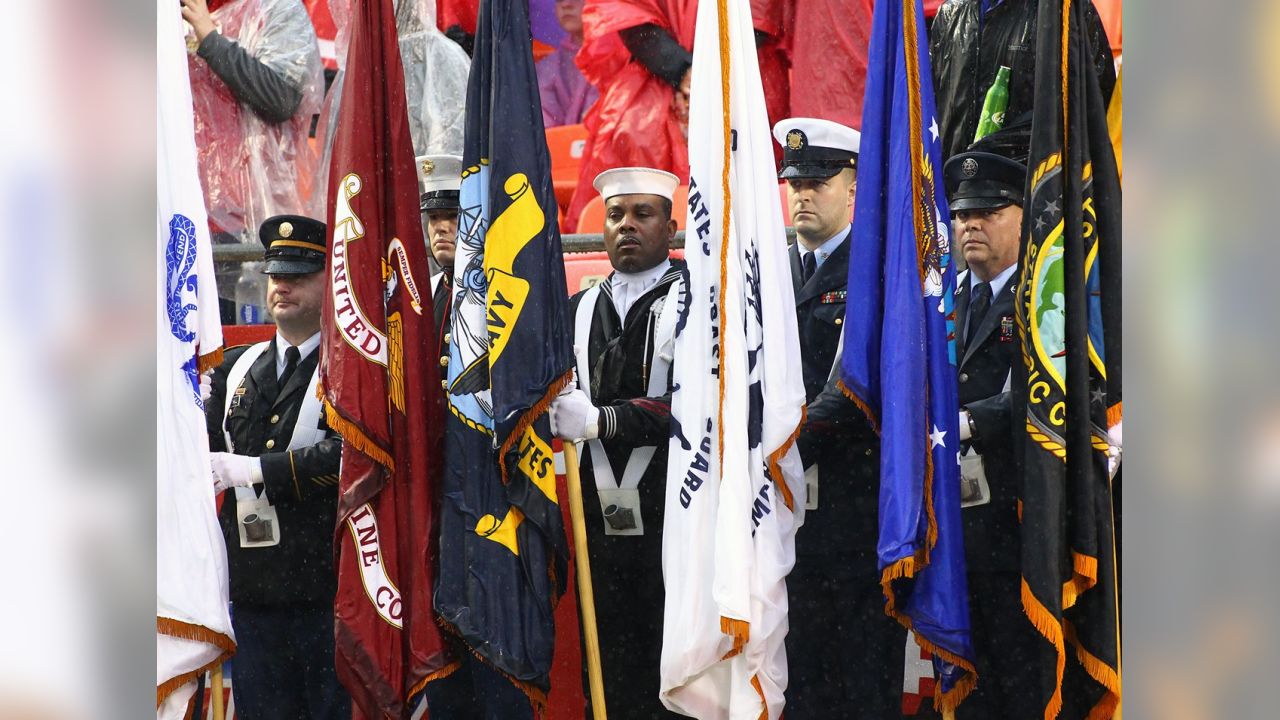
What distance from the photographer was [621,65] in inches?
228

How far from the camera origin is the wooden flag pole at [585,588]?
13.1 feet

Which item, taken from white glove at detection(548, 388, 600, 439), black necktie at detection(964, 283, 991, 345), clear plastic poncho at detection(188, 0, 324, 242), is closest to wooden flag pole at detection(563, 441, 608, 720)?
white glove at detection(548, 388, 600, 439)

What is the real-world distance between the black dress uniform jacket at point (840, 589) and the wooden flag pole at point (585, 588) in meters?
0.66

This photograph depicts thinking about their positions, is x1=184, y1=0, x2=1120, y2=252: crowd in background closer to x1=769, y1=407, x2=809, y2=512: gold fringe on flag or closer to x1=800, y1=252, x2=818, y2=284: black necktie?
x1=800, y1=252, x2=818, y2=284: black necktie

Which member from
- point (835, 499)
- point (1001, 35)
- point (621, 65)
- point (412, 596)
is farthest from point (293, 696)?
point (1001, 35)

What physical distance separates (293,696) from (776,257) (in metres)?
2.23

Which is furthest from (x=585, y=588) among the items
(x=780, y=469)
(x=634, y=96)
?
(x=634, y=96)

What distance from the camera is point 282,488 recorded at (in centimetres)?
446

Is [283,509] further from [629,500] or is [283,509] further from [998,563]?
[998,563]

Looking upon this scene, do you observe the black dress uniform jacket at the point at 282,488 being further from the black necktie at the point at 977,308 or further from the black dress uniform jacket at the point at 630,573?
the black necktie at the point at 977,308

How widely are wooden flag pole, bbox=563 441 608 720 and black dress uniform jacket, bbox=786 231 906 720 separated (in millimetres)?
658

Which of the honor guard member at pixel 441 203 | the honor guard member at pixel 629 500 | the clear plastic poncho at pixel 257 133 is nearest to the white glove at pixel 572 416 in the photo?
the honor guard member at pixel 629 500
